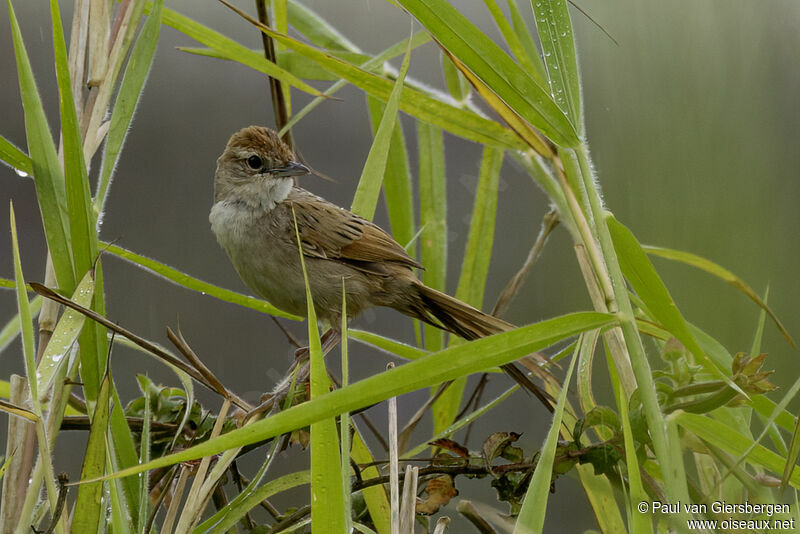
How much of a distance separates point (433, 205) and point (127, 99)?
2.37ft

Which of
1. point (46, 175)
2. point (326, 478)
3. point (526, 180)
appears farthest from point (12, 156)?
point (526, 180)


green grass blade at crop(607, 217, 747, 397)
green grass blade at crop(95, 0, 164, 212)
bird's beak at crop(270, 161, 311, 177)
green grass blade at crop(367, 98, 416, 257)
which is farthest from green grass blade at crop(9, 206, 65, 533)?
bird's beak at crop(270, 161, 311, 177)

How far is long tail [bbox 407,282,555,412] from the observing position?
5.28 feet

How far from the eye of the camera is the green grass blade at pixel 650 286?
1.09 m

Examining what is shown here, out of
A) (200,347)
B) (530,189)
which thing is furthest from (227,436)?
(530,189)

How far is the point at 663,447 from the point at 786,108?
2.67m

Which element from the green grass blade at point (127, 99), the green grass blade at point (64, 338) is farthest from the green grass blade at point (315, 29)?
the green grass blade at point (64, 338)

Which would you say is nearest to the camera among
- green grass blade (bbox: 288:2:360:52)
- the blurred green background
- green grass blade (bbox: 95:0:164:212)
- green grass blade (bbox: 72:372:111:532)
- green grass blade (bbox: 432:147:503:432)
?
green grass blade (bbox: 72:372:111:532)

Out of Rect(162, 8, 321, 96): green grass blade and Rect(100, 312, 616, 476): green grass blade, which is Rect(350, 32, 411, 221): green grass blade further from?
Rect(100, 312, 616, 476): green grass blade

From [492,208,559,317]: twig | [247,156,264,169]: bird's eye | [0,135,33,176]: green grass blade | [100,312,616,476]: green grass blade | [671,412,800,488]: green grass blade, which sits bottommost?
[671,412,800,488]: green grass blade

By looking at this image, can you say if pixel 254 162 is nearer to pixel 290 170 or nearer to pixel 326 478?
pixel 290 170

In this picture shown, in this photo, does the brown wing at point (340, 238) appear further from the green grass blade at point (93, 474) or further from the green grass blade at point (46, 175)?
the green grass blade at point (93, 474)

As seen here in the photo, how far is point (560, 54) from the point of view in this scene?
1158 mm

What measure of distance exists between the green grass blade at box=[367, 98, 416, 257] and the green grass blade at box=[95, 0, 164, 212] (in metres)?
0.55
